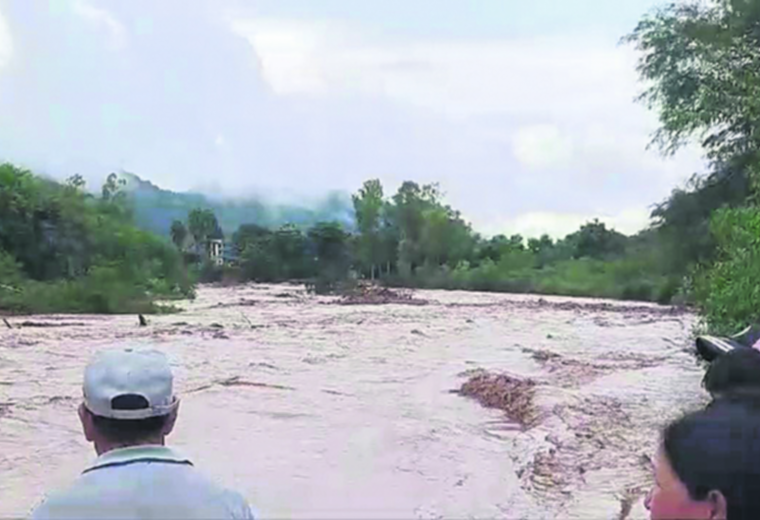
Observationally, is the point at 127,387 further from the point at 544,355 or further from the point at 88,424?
the point at 544,355

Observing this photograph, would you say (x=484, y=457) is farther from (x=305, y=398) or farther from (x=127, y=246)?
(x=127, y=246)

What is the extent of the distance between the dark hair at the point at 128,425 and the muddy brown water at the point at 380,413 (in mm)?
1913

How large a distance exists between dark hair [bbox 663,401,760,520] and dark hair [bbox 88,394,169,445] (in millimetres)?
789

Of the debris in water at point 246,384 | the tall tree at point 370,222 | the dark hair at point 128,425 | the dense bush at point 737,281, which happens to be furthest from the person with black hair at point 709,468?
the tall tree at point 370,222

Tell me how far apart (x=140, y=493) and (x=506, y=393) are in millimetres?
11198

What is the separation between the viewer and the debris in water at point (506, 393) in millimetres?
11289

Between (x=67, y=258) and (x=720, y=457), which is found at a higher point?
(x=720, y=457)

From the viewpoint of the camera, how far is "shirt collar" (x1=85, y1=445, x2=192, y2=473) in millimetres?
1588

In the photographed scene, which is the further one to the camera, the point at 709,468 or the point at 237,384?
the point at 237,384

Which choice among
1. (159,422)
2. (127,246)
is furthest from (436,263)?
(159,422)

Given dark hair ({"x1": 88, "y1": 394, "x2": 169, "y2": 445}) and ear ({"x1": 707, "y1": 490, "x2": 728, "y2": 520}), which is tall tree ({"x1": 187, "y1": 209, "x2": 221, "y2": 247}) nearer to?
dark hair ({"x1": 88, "y1": 394, "x2": 169, "y2": 445})

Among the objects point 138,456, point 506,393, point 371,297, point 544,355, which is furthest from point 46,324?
point 138,456

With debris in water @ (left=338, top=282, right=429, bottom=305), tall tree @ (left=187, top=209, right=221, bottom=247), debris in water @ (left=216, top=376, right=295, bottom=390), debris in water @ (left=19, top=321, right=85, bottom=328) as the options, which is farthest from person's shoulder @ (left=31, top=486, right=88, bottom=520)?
tall tree @ (left=187, top=209, right=221, bottom=247)

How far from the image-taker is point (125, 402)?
5.43 feet
